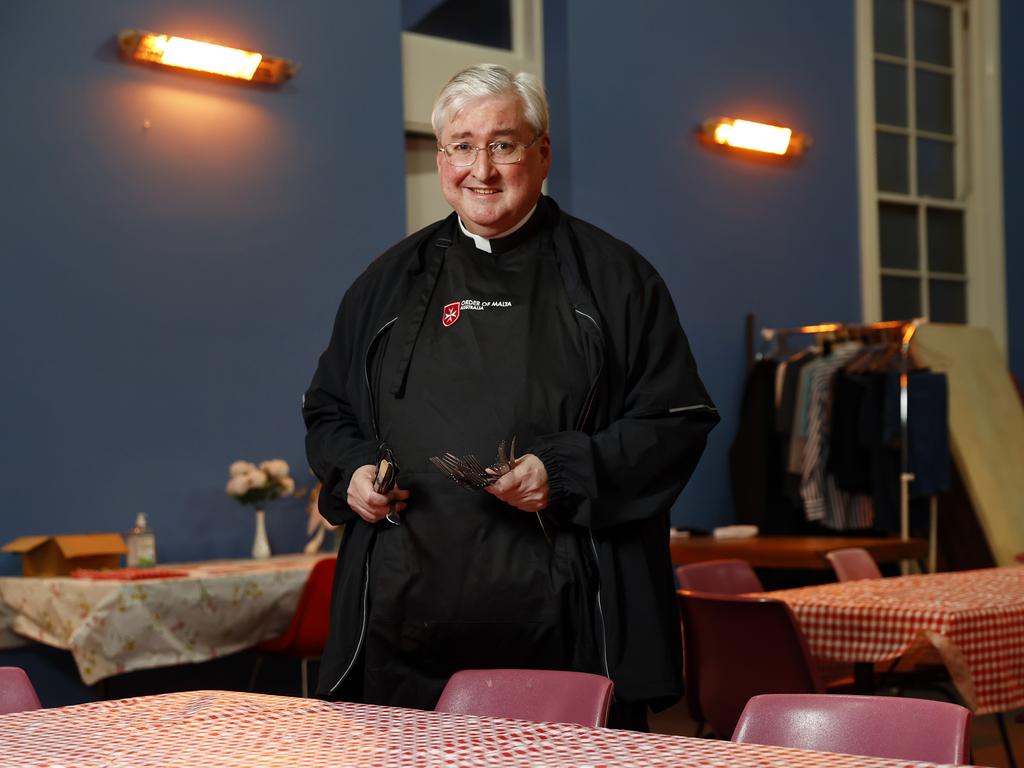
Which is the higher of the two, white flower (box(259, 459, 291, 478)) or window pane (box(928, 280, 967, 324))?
window pane (box(928, 280, 967, 324))

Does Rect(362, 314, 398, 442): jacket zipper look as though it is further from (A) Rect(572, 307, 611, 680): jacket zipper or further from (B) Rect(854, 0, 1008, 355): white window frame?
(B) Rect(854, 0, 1008, 355): white window frame

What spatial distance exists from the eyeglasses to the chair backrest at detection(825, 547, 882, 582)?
3036 mm

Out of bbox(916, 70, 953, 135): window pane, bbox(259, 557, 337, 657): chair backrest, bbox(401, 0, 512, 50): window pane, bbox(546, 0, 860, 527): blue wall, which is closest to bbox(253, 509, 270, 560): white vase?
bbox(259, 557, 337, 657): chair backrest

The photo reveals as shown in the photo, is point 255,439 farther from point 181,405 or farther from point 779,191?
point 779,191

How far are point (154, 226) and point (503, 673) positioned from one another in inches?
151

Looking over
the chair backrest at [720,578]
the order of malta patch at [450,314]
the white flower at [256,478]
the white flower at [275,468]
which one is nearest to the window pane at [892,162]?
the chair backrest at [720,578]

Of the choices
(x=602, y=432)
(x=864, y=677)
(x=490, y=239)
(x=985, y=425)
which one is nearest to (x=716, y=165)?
(x=985, y=425)

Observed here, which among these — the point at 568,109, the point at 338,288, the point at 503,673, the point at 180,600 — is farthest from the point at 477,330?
the point at 568,109

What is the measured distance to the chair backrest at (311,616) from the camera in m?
4.74

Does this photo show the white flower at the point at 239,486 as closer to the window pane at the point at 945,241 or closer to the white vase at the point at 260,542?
the white vase at the point at 260,542

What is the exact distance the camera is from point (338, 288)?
5988 millimetres

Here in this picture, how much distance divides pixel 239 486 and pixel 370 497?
3.28m

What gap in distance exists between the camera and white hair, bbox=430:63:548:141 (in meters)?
2.31

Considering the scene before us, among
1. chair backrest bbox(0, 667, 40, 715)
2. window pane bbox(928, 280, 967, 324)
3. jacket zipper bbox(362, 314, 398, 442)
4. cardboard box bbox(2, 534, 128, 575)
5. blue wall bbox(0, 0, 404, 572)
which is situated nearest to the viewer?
chair backrest bbox(0, 667, 40, 715)
